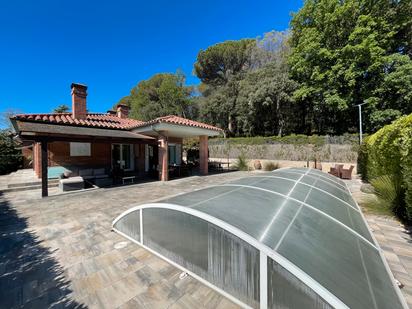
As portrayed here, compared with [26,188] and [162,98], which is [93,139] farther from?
[162,98]

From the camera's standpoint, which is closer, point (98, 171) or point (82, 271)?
point (82, 271)

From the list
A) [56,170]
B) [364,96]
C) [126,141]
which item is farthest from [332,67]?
[56,170]

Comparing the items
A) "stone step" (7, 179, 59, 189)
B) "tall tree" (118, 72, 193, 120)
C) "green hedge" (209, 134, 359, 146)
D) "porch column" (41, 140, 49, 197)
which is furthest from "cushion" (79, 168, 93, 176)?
"tall tree" (118, 72, 193, 120)

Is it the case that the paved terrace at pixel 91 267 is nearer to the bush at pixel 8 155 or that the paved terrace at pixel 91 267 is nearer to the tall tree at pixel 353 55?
the bush at pixel 8 155

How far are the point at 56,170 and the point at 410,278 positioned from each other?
13954 mm

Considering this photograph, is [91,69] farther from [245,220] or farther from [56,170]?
[245,220]

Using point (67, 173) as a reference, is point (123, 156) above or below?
above

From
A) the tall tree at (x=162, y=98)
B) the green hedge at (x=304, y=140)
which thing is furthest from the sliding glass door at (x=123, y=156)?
the tall tree at (x=162, y=98)

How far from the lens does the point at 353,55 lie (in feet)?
56.8

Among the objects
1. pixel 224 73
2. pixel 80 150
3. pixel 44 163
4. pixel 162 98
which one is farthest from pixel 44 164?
pixel 224 73

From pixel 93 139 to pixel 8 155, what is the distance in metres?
12.5

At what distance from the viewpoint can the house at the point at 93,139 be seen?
24.7 feet

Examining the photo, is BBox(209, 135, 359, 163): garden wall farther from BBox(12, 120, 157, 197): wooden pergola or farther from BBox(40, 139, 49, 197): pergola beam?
BBox(40, 139, 49, 197): pergola beam

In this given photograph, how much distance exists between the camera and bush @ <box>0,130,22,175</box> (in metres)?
14.4
